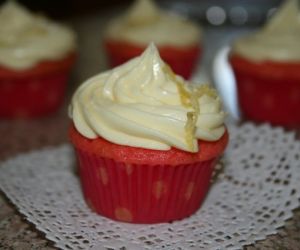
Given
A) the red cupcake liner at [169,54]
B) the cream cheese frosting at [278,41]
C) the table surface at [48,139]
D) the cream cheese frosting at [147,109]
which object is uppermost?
the cream cheese frosting at [278,41]

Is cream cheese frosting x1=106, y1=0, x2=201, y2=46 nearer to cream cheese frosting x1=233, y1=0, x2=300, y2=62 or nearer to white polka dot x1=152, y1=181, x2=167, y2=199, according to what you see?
cream cheese frosting x1=233, y1=0, x2=300, y2=62

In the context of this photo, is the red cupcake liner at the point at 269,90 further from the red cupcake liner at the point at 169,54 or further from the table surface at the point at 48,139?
the table surface at the point at 48,139

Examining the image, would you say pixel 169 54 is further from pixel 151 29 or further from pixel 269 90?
pixel 269 90

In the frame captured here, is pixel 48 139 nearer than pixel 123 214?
No

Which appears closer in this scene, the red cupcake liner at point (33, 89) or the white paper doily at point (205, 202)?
the white paper doily at point (205, 202)

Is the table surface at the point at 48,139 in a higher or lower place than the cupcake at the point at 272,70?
lower

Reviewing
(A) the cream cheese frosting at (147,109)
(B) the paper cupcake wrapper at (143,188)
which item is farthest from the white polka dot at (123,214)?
(A) the cream cheese frosting at (147,109)

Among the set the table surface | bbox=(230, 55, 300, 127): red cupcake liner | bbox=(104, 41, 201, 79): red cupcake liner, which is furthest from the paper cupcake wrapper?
bbox=(104, 41, 201, 79): red cupcake liner

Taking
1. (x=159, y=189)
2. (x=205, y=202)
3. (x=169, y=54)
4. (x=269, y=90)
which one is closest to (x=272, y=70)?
(x=269, y=90)
